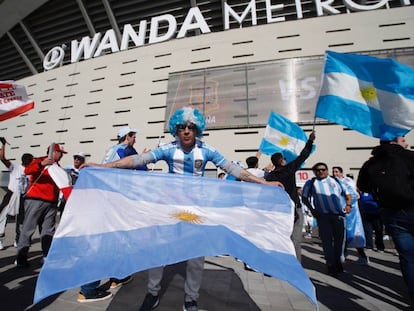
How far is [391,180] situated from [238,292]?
6.87ft

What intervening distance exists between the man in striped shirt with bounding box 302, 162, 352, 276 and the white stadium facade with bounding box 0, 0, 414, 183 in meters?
7.00

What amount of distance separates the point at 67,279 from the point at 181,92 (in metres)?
11.9

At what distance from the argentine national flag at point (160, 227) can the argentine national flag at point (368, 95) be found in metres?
1.64

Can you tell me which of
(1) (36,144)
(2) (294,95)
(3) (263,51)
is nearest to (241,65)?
(3) (263,51)

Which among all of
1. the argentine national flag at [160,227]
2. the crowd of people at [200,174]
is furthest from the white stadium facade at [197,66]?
the argentine national flag at [160,227]

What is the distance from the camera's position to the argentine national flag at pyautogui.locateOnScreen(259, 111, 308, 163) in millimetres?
5113

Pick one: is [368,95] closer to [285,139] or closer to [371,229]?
[285,139]

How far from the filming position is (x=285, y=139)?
17.0 ft

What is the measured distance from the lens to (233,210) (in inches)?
73.7

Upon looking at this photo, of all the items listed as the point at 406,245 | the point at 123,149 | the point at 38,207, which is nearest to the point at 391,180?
the point at 406,245

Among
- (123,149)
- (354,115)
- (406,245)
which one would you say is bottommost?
(406,245)

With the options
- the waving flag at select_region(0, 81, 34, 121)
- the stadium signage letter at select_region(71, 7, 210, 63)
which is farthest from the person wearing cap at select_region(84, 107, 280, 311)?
the stadium signage letter at select_region(71, 7, 210, 63)

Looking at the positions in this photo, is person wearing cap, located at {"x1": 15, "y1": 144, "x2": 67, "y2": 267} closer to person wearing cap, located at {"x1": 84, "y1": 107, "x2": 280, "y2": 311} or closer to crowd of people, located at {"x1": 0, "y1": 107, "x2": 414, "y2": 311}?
crowd of people, located at {"x1": 0, "y1": 107, "x2": 414, "y2": 311}

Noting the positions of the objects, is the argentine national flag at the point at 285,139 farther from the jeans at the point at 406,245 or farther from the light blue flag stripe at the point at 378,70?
the jeans at the point at 406,245
